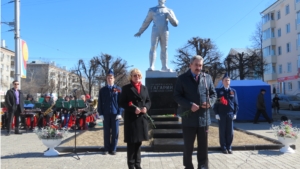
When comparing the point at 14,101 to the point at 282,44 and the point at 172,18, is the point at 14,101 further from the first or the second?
the point at 282,44

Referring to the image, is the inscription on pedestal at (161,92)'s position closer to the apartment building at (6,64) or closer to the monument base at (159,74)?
the monument base at (159,74)

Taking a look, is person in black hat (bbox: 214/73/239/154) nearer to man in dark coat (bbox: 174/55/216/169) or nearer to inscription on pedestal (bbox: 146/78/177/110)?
man in dark coat (bbox: 174/55/216/169)

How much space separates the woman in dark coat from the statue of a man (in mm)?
5596

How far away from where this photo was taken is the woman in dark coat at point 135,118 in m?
5.34

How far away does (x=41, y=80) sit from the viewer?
3076 inches

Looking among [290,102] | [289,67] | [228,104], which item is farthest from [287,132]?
[289,67]

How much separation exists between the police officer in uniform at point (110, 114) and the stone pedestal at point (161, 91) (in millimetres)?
3219

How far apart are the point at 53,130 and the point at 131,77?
118 inches

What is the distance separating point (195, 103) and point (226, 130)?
10.2 feet

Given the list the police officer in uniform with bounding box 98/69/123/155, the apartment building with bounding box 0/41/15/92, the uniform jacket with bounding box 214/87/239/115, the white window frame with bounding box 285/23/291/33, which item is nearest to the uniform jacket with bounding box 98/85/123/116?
the police officer in uniform with bounding box 98/69/123/155

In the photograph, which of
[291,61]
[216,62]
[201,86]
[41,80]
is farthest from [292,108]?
[41,80]

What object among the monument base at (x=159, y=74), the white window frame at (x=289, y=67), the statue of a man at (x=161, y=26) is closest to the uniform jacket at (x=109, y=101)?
the monument base at (x=159, y=74)

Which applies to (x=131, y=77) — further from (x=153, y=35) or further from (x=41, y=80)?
(x=41, y=80)

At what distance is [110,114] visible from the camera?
724cm
